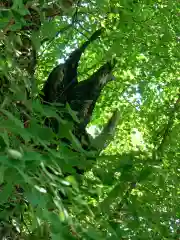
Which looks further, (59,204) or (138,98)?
(138,98)

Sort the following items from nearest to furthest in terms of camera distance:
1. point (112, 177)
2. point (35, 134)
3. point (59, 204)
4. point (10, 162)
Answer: point (10, 162) → point (59, 204) → point (35, 134) → point (112, 177)

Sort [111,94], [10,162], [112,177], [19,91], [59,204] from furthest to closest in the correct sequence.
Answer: [111,94]
[19,91]
[112,177]
[59,204]
[10,162]

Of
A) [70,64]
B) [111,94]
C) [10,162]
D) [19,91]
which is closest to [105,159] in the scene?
[19,91]

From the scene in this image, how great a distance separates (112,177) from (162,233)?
368 mm

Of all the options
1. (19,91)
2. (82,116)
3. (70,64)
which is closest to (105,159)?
(19,91)

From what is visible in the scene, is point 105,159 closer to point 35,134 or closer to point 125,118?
point 35,134

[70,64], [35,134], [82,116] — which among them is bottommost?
[82,116]

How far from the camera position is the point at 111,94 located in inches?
318

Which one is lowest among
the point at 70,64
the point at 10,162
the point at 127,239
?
the point at 70,64

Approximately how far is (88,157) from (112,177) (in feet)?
0.45

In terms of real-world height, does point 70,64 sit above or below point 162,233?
below

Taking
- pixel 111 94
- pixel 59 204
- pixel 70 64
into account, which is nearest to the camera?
pixel 59 204

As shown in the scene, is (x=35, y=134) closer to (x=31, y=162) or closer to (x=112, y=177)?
(x=31, y=162)

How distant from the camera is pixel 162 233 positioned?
2.00 meters
